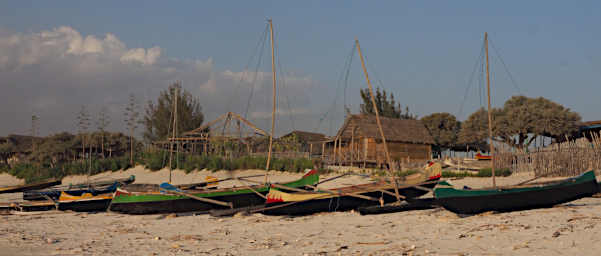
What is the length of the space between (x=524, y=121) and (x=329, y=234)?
30.3 m

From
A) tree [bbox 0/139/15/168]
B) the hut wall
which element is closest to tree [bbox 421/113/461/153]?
the hut wall

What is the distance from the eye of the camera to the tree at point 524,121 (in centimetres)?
3453

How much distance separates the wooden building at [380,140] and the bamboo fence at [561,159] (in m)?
10.8

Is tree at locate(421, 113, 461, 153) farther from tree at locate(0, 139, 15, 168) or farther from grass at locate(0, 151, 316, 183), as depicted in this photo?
tree at locate(0, 139, 15, 168)

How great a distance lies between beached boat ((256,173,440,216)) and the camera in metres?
13.1

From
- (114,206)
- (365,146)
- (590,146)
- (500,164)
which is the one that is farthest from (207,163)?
(590,146)

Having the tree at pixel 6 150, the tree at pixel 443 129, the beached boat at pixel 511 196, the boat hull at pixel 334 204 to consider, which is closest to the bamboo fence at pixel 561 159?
→ the beached boat at pixel 511 196

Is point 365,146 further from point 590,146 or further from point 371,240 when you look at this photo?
point 371,240

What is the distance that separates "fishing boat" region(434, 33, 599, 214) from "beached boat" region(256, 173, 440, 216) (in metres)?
2.07

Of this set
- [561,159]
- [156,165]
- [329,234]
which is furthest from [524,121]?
[329,234]

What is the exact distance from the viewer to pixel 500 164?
23312mm

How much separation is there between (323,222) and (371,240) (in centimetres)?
296

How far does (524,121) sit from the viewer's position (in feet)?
118

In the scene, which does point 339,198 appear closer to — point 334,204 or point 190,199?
point 334,204
